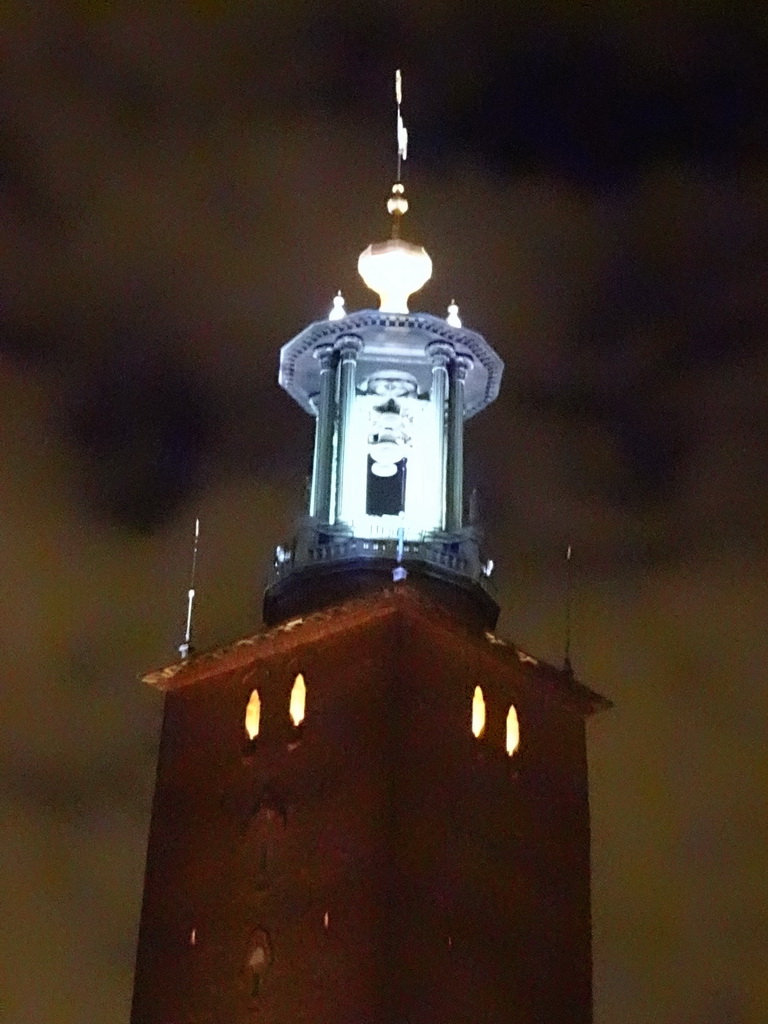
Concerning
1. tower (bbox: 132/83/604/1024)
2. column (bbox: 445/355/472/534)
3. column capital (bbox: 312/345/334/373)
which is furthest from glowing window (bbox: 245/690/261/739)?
column capital (bbox: 312/345/334/373)

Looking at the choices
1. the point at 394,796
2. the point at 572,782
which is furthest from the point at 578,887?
the point at 394,796

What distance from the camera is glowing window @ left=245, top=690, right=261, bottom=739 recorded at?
24.8m

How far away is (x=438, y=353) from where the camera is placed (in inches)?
1077

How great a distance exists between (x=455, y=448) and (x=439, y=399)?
2.57ft

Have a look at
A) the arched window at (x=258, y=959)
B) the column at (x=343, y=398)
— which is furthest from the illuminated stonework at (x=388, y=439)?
the arched window at (x=258, y=959)

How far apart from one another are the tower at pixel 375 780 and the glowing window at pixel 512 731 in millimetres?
34

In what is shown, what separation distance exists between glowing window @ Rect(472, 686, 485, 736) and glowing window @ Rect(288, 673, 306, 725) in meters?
2.10

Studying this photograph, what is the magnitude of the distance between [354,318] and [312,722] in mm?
6182

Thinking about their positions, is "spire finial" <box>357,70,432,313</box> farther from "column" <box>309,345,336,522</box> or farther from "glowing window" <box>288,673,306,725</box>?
"glowing window" <box>288,673,306,725</box>

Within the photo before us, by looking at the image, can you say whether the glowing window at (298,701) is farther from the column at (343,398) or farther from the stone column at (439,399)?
the stone column at (439,399)

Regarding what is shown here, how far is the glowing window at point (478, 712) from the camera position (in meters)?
24.5

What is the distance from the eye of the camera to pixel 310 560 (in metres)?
25.6

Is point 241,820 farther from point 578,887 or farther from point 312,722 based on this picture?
point 578,887

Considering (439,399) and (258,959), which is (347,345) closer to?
(439,399)
